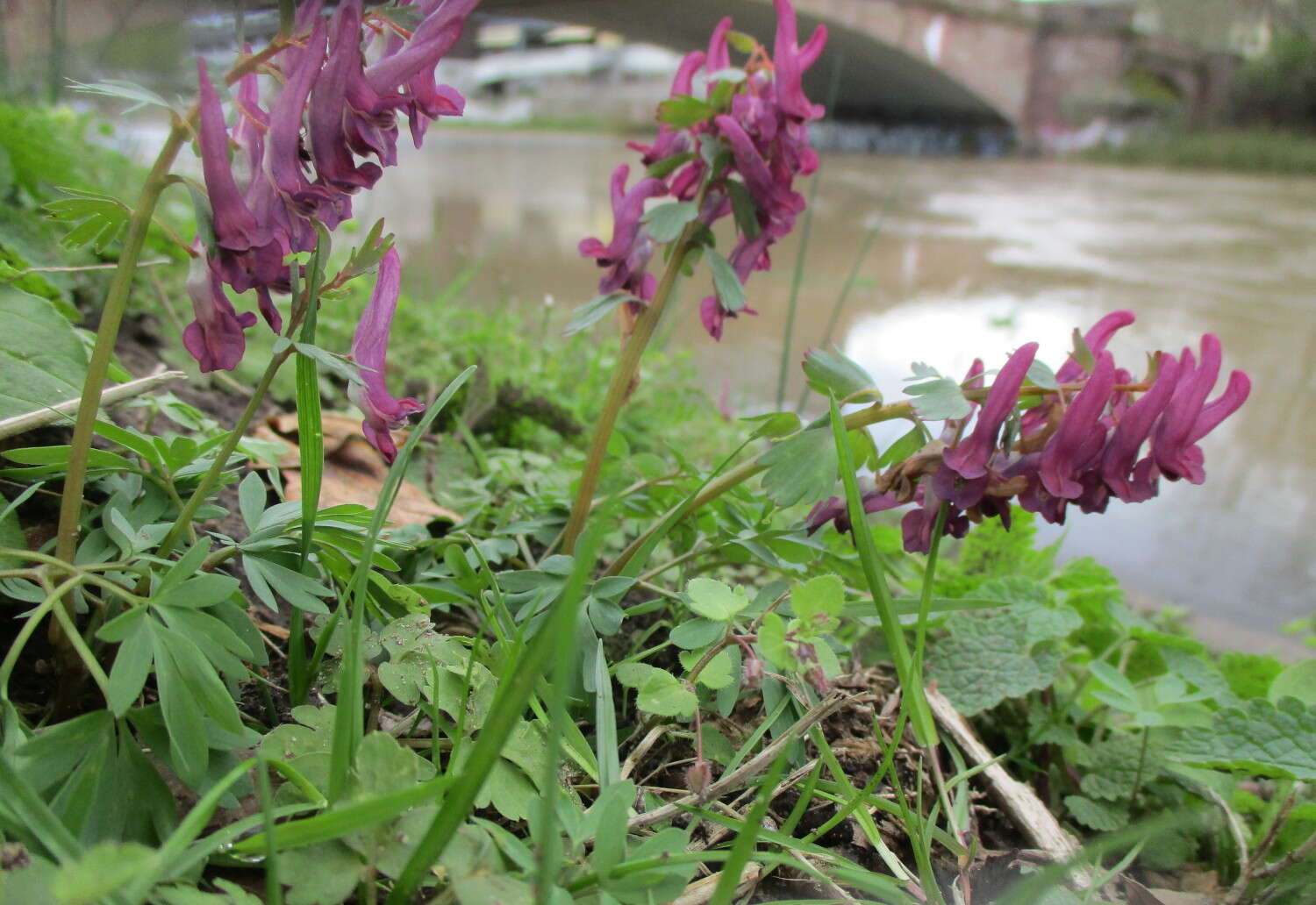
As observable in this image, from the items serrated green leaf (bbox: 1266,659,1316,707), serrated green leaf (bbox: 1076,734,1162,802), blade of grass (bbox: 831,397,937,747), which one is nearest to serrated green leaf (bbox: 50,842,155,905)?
blade of grass (bbox: 831,397,937,747)

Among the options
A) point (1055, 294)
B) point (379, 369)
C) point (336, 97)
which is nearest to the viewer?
point (336, 97)

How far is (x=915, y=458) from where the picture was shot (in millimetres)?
828

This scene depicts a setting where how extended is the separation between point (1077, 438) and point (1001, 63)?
627 inches

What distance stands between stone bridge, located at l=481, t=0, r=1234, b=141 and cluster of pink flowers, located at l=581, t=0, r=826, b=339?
10.1 meters

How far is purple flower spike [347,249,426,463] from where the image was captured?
2.40 feet

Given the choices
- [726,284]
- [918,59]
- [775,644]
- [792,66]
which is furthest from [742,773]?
[918,59]

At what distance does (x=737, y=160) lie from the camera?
949 millimetres

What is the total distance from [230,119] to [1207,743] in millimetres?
1068

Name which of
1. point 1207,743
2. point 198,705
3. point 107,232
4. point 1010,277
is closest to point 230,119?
point 107,232

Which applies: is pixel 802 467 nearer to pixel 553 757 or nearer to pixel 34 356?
pixel 553 757

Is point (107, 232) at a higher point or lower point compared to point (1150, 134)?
lower

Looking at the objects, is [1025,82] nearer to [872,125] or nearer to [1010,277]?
[872,125]

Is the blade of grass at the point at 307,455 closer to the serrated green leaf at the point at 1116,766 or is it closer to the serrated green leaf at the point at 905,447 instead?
the serrated green leaf at the point at 905,447

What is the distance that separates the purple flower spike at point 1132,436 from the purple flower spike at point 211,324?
0.76 meters
